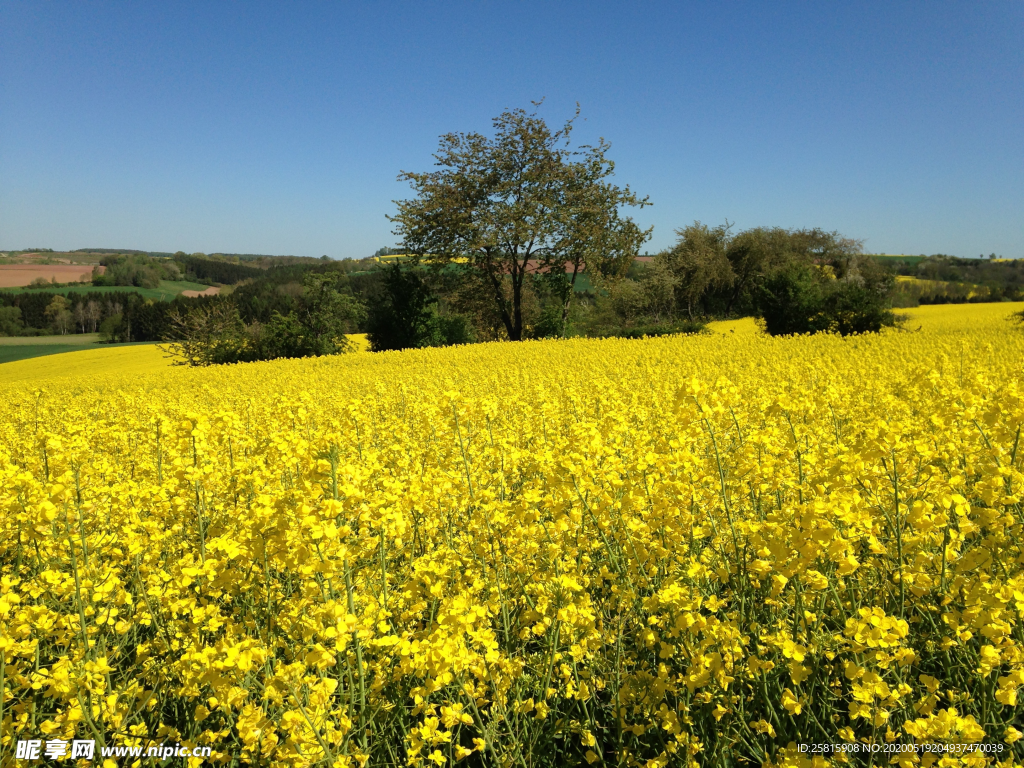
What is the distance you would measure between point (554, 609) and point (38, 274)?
9946 cm

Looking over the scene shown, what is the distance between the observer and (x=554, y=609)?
241 centimetres

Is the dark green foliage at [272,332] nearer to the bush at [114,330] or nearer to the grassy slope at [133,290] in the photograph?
the bush at [114,330]

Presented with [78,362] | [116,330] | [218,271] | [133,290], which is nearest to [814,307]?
[78,362]

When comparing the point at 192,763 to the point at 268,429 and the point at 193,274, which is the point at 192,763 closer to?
the point at 268,429

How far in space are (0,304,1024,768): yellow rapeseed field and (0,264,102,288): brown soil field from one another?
303 ft

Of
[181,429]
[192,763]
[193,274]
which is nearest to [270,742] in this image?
[192,763]

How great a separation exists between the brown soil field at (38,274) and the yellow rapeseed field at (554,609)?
92.4 meters

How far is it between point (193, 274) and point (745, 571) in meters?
99.1

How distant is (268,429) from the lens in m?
6.27

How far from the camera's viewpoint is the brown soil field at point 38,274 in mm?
72062

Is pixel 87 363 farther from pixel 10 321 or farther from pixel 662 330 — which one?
pixel 10 321

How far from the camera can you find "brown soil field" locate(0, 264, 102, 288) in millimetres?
72062

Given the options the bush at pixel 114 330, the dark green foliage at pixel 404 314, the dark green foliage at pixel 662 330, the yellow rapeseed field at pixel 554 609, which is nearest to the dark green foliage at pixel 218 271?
the bush at pixel 114 330

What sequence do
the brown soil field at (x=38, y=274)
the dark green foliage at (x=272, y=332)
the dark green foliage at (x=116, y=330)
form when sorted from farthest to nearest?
the brown soil field at (x=38, y=274) < the dark green foliage at (x=116, y=330) < the dark green foliage at (x=272, y=332)
